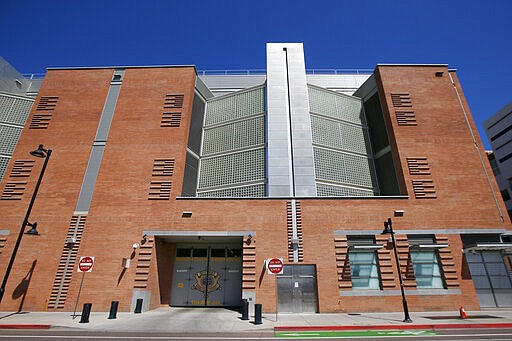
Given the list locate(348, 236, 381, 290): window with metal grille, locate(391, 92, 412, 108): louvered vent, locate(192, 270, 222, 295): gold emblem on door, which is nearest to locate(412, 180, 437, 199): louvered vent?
locate(348, 236, 381, 290): window with metal grille

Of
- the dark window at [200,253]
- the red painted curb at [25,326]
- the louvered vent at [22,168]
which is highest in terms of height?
the louvered vent at [22,168]

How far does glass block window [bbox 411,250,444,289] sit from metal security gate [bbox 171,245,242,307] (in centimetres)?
1262

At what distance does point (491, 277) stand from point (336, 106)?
17.5m

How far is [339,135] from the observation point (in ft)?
81.1

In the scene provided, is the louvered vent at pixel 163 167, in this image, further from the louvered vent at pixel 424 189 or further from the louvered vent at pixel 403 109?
the louvered vent at pixel 403 109

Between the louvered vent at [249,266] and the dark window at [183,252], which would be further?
the dark window at [183,252]

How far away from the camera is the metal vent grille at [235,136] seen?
2400cm

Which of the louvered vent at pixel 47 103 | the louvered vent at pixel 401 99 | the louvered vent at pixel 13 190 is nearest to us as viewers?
the louvered vent at pixel 13 190

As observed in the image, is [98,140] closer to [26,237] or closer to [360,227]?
[26,237]

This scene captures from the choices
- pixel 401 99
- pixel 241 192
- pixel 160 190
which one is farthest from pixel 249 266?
pixel 401 99

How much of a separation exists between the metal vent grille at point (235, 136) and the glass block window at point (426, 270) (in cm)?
1426

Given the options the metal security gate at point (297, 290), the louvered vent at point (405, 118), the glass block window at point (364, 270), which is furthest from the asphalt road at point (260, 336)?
the louvered vent at point (405, 118)

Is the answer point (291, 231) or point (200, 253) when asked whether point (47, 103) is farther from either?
point (291, 231)

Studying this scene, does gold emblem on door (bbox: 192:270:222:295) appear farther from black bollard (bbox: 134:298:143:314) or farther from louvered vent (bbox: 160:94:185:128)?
louvered vent (bbox: 160:94:185:128)
